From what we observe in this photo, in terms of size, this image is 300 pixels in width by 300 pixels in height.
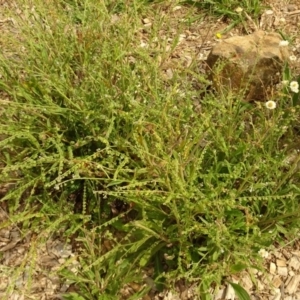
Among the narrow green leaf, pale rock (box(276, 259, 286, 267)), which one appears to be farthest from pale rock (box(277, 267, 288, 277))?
the narrow green leaf

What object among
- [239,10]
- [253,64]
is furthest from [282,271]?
[239,10]

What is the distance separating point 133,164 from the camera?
183 cm

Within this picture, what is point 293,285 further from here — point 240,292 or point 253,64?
point 253,64

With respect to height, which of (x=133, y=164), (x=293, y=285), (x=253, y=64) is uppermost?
(x=253, y=64)

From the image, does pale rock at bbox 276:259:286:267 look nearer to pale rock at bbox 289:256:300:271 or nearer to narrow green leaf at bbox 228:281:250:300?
pale rock at bbox 289:256:300:271

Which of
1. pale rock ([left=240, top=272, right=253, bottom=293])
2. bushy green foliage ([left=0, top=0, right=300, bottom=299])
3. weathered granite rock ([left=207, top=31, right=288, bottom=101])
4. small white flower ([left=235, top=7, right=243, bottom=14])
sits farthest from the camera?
small white flower ([left=235, top=7, right=243, bottom=14])

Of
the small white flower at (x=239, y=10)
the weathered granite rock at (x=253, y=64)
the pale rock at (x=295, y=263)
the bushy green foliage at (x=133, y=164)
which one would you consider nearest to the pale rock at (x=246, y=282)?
the bushy green foliage at (x=133, y=164)

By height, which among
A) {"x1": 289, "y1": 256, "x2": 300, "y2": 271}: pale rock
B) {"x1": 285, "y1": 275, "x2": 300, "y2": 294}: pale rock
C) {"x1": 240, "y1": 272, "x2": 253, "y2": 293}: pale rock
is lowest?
{"x1": 285, "y1": 275, "x2": 300, "y2": 294}: pale rock

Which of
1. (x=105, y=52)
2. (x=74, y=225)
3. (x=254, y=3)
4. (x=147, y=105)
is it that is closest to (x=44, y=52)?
(x=105, y=52)

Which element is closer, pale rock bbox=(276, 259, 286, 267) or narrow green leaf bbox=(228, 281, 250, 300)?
narrow green leaf bbox=(228, 281, 250, 300)

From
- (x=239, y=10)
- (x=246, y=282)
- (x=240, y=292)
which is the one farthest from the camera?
(x=239, y=10)

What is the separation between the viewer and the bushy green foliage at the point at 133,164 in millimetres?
1646

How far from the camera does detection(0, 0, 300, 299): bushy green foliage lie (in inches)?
64.8

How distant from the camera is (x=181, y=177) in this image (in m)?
1.60
